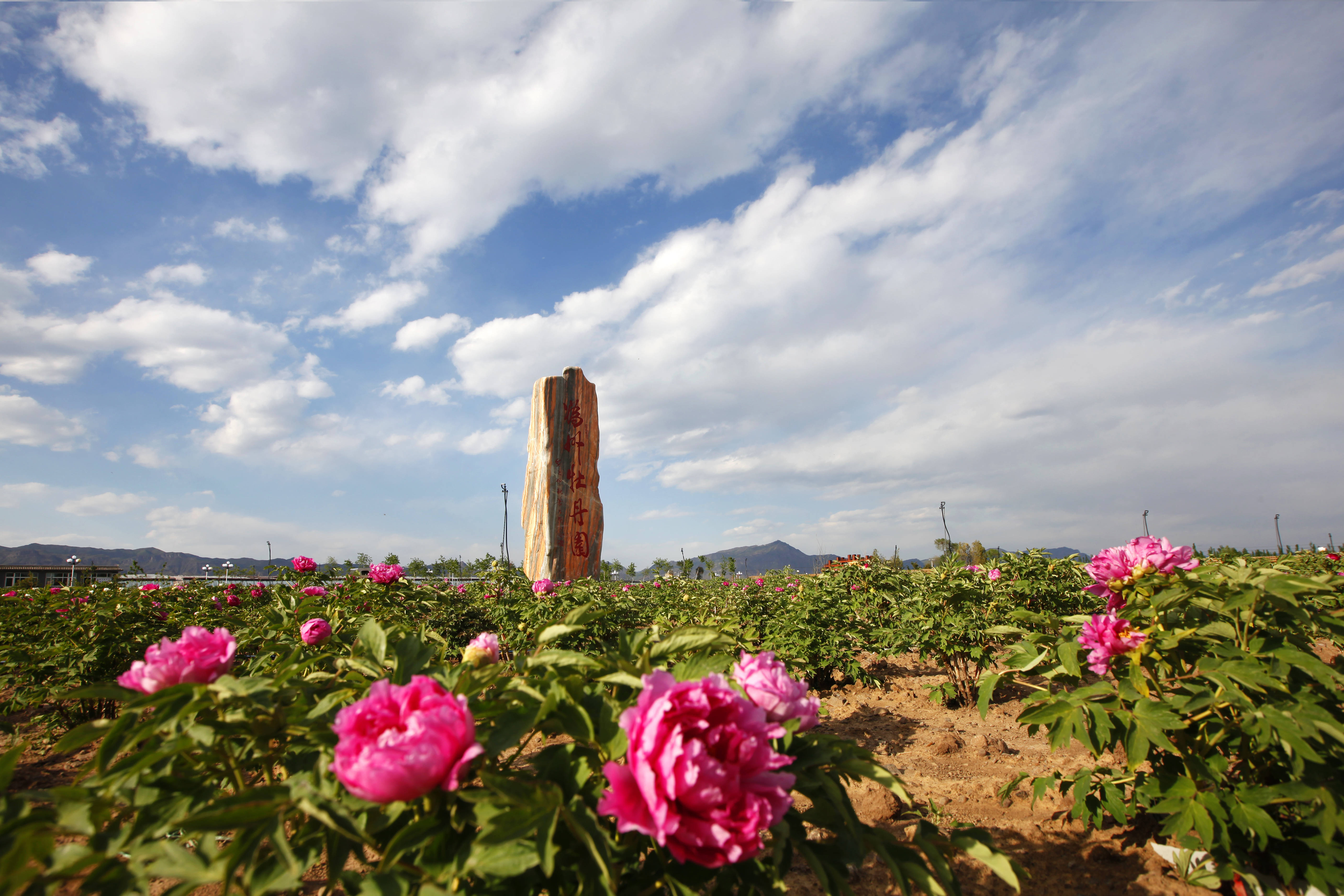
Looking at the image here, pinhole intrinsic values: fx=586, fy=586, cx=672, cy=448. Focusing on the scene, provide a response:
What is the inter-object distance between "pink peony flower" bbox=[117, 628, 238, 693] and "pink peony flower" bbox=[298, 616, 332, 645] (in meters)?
1.23

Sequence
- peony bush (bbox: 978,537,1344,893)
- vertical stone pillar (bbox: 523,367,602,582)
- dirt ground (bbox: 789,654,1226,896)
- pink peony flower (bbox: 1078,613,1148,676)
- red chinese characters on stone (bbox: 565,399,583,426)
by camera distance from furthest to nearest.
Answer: red chinese characters on stone (bbox: 565,399,583,426) < vertical stone pillar (bbox: 523,367,602,582) < dirt ground (bbox: 789,654,1226,896) < pink peony flower (bbox: 1078,613,1148,676) < peony bush (bbox: 978,537,1344,893)

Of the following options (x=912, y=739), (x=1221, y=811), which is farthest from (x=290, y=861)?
(x=912, y=739)

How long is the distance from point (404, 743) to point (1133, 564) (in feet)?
7.26

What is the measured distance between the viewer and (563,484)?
448 inches

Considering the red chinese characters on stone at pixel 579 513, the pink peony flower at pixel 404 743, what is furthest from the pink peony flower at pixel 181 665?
the red chinese characters on stone at pixel 579 513

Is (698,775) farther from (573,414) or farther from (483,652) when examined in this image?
(573,414)

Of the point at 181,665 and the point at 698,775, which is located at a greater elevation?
the point at 181,665

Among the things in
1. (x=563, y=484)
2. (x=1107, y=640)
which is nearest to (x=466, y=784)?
(x=1107, y=640)

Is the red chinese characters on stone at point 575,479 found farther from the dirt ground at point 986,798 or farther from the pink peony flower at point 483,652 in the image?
the pink peony flower at point 483,652

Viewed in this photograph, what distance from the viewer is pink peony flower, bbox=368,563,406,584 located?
3.96 metres

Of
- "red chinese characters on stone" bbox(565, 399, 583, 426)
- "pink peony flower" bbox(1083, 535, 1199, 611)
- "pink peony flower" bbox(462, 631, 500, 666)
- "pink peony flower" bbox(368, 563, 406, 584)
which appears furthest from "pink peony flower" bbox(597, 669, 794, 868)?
"red chinese characters on stone" bbox(565, 399, 583, 426)

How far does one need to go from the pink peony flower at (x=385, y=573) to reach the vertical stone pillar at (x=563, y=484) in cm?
671

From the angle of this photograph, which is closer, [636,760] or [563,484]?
[636,760]

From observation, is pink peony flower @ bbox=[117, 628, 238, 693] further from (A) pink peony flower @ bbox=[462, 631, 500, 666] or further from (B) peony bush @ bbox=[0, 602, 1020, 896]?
(A) pink peony flower @ bbox=[462, 631, 500, 666]
